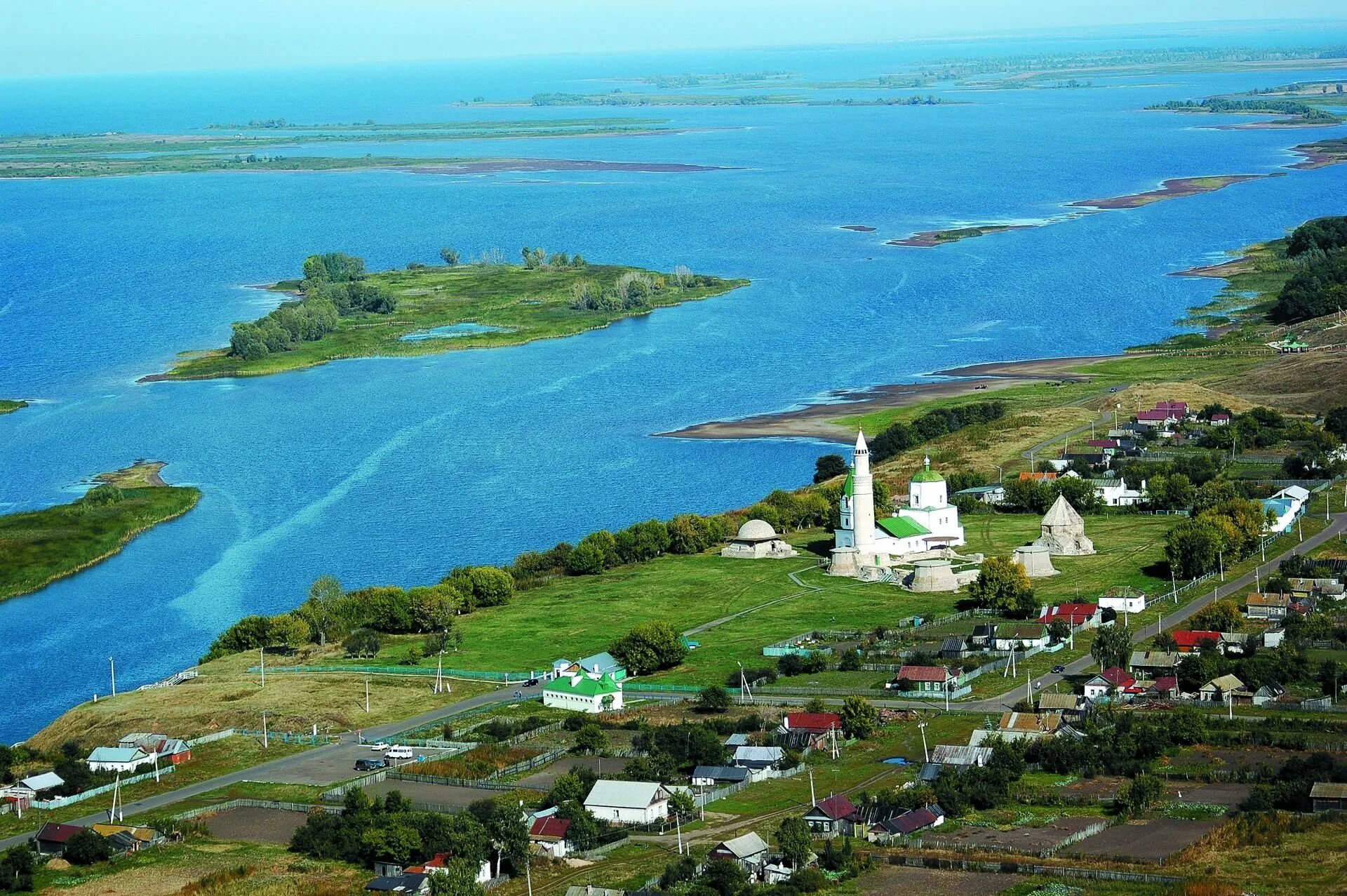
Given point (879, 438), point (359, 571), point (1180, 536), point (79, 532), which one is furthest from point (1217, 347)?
point (79, 532)

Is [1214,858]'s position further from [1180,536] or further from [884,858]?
[1180,536]

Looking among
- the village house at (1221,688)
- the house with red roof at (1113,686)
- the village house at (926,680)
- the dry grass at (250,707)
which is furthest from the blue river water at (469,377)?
the village house at (1221,688)

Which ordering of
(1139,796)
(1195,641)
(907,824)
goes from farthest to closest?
(1195,641), (1139,796), (907,824)

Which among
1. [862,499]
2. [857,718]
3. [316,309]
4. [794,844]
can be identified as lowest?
[857,718]

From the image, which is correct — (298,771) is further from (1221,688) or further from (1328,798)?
(1328,798)

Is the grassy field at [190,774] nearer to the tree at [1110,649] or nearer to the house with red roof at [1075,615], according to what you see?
the tree at [1110,649]

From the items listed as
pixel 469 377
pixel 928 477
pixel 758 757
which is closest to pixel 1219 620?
pixel 928 477
